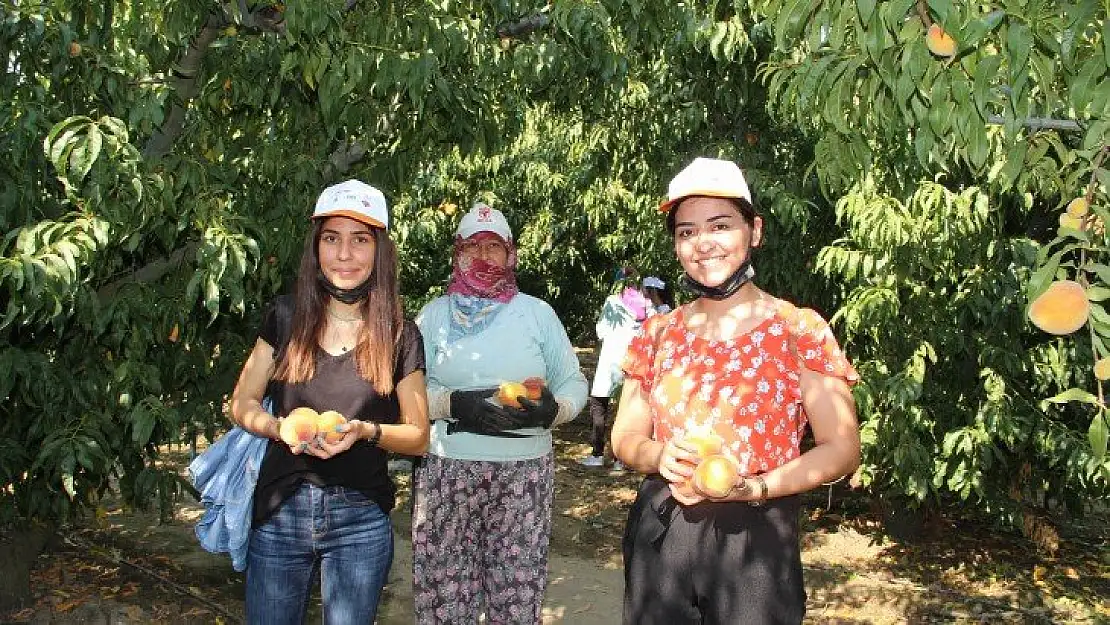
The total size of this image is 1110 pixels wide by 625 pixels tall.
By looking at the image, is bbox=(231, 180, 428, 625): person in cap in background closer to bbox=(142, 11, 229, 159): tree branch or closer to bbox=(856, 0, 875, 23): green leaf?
bbox=(856, 0, 875, 23): green leaf

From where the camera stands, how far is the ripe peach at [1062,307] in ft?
5.33

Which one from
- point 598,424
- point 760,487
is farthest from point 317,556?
point 598,424

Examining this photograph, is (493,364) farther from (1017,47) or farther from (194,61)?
(1017,47)

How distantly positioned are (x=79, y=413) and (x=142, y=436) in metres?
0.51

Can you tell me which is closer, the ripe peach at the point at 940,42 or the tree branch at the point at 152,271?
the ripe peach at the point at 940,42

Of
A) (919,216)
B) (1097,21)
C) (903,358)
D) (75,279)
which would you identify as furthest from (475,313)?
(903,358)

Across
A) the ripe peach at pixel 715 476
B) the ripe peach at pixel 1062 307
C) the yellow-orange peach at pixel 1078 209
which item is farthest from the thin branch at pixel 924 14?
the ripe peach at pixel 715 476

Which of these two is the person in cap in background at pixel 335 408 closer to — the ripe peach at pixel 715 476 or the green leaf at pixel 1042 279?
the ripe peach at pixel 715 476

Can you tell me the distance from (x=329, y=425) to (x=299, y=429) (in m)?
0.07

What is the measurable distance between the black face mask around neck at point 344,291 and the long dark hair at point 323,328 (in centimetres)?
2

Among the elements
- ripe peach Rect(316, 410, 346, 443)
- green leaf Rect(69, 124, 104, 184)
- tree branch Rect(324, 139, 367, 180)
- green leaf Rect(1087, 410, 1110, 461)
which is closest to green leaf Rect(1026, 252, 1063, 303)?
green leaf Rect(1087, 410, 1110, 461)

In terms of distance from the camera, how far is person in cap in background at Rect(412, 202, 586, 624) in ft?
10.8

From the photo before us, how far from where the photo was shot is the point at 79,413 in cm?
393

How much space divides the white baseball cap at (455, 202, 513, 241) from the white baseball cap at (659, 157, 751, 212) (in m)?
1.14
